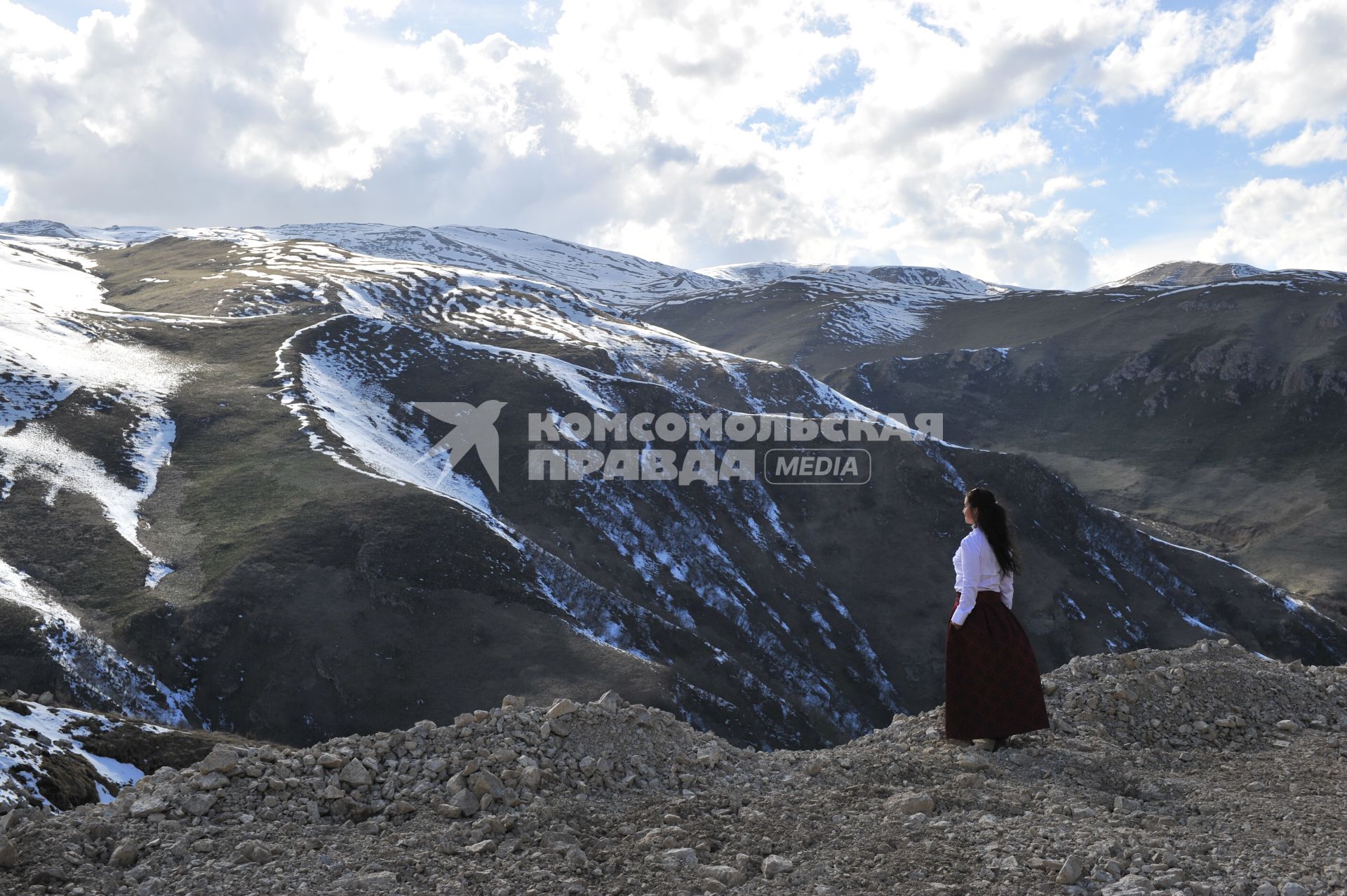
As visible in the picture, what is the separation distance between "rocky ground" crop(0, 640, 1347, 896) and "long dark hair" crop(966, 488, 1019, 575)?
2.09 meters

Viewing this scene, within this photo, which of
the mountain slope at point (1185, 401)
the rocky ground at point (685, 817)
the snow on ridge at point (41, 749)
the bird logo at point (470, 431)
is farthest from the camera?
the mountain slope at point (1185, 401)

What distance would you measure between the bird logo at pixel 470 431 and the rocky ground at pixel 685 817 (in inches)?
2372

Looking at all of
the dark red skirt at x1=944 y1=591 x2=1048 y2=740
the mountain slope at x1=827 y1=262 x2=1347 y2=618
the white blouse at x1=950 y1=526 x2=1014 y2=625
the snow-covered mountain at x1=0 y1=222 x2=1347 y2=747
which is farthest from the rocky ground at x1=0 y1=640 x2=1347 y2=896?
the mountain slope at x1=827 y1=262 x2=1347 y2=618

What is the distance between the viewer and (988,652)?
420 inches

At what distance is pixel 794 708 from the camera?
55031mm

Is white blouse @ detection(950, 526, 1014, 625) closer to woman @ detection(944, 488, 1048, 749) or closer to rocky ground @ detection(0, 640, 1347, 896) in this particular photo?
woman @ detection(944, 488, 1048, 749)

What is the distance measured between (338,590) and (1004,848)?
141ft

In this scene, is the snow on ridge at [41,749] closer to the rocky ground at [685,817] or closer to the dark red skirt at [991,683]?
the rocky ground at [685,817]

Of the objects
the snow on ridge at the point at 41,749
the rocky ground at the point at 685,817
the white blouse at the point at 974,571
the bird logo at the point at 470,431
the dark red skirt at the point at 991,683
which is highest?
the bird logo at the point at 470,431

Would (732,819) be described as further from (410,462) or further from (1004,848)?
(410,462)

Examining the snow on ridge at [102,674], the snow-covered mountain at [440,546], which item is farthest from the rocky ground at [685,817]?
the snow on ridge at [102,674]

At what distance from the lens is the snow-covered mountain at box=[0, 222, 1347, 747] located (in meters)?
40.8

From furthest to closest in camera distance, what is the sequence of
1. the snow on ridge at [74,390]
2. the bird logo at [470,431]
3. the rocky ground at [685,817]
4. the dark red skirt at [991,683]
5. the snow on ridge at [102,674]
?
the bird logo at [470,431] < the snow on ridge at [74,390] < the snow on ridge at [102,674] < the dark red skirt at [991,683] < the rocky ground at [685,817]

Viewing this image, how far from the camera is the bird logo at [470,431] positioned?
71.7m
